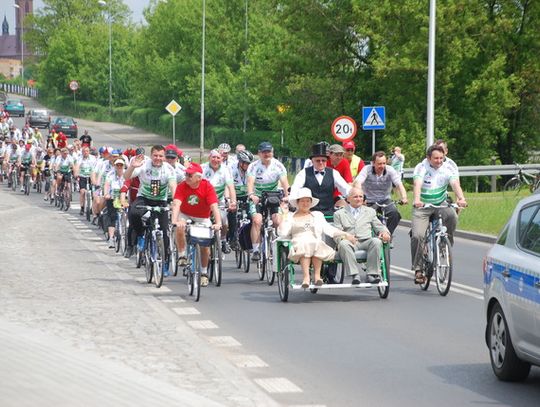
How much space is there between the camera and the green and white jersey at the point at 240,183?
2119cm

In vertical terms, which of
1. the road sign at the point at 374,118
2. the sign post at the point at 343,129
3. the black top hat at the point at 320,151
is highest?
the road sign at the point at 374,118

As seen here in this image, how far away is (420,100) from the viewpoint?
165ft

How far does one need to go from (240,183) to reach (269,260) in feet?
10.6

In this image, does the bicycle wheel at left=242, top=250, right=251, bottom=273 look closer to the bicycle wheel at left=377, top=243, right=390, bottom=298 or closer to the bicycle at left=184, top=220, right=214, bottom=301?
the bicycle at left=184, top=220, right=214, bottom=301

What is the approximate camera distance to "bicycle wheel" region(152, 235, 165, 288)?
57.3 feet

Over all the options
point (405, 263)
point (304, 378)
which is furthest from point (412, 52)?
point (304, 378)

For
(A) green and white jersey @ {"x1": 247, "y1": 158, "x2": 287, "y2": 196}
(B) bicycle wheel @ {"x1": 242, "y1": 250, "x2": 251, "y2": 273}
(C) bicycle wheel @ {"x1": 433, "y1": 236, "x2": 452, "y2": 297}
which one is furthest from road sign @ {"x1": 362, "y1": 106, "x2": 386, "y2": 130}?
(C) bicycle wheel @ {"x1": 433, "y1": 236, "x2": 452, "y2": 297}

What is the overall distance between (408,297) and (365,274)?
0.65 metres

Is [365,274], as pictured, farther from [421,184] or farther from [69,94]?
[69,94]

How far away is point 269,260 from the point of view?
18.2 m

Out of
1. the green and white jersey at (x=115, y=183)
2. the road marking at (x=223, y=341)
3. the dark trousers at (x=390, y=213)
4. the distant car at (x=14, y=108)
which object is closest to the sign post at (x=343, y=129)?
the green and white jersey at (x=115, y=183)

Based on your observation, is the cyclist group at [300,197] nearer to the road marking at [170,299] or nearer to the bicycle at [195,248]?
the bicycle at [195,248]

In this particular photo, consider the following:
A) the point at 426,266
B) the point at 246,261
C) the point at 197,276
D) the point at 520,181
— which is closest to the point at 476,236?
the point at 246,261

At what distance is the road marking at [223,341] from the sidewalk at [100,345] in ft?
0.28
